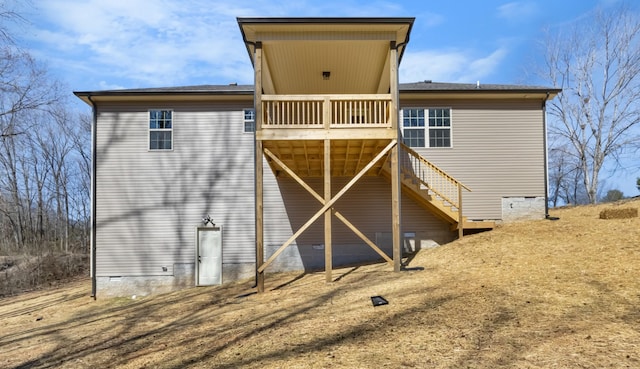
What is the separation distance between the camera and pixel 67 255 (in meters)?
23.1

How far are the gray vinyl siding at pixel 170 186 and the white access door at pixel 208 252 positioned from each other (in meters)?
0.22

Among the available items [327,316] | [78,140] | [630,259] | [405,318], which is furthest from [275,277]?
[78,140]

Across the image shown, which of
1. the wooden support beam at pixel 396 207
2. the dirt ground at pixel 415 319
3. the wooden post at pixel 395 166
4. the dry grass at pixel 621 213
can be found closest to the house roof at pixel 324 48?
the wooden post at pixel 395 166

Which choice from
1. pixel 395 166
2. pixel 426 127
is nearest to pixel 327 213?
pixel 395 166

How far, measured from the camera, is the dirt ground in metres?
5.04

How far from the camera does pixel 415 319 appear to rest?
6.34m

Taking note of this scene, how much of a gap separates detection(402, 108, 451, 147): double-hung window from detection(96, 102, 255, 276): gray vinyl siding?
514cm

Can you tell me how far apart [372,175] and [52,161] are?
85.5 ft

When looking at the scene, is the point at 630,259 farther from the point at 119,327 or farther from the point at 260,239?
the point at 119,327

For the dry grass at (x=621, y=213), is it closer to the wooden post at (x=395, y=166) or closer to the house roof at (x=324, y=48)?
the wooden post at (x=395, y=166)

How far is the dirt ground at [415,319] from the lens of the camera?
16.5 feet

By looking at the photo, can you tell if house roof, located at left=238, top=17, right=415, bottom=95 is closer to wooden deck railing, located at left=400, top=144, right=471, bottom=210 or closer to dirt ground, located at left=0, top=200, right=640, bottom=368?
wooden deck railing, located at left=400, top=144, right=471, bottom=210

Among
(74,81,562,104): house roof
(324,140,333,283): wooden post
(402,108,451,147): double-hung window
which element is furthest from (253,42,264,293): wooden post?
(402,108,451,147): double-hung window

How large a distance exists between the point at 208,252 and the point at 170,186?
2.50 meters
